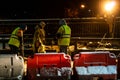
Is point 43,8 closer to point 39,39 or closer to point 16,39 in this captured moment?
A: point 39,39

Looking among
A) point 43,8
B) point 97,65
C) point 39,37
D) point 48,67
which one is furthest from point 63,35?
point 43,8

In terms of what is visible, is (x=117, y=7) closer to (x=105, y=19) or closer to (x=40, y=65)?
(x=105, y=19)

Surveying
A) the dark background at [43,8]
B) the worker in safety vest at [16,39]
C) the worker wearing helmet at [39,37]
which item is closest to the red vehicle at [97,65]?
the worker in safety vest at [16,39]

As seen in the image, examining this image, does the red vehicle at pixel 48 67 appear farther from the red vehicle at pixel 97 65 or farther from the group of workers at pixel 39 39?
the group of workers at pixel 39 39

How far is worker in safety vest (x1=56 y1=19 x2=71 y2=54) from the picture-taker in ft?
53.5

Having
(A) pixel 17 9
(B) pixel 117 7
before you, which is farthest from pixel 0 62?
(A) pixel 17 9

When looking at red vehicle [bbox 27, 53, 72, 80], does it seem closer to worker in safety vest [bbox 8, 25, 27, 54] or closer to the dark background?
worker in safety vest [bbox 8, 25, 27, 54]

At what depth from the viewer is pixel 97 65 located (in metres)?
12.3

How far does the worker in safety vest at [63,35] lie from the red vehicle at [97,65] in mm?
3939

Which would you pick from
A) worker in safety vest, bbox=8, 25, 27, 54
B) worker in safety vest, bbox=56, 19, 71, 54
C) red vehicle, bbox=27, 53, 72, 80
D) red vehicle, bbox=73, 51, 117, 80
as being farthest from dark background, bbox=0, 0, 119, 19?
red vehicle, bbox=27, 53, 72, 80

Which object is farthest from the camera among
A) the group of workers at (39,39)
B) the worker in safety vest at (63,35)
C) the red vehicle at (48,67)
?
the worker in safety vest at (63,35)

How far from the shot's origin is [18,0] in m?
41.2

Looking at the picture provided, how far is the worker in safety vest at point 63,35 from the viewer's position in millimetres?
16297

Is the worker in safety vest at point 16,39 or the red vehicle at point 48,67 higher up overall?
the worker in safety vest at point 16,39
